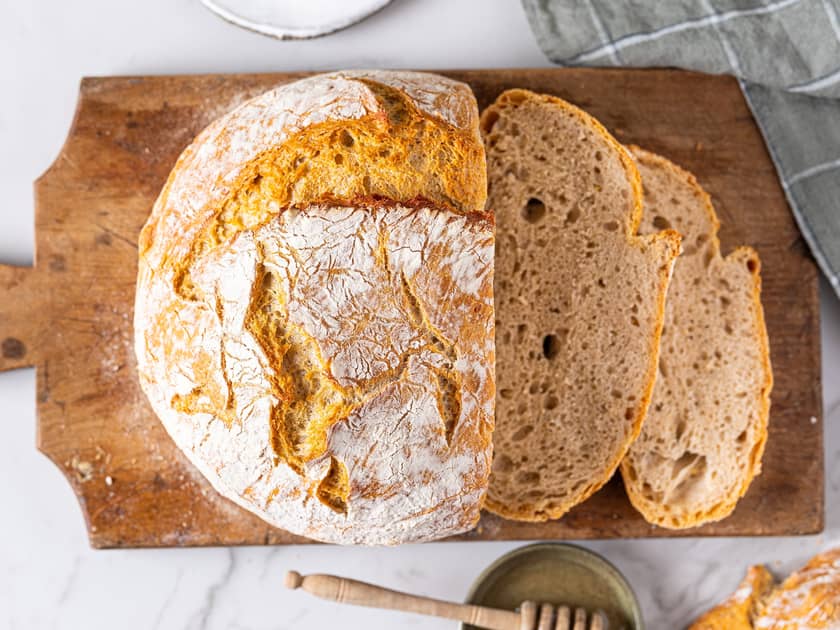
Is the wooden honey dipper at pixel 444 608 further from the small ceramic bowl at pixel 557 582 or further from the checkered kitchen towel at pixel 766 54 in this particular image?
the checkered kitchen towel at pixel 766 54

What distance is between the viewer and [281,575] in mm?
2381

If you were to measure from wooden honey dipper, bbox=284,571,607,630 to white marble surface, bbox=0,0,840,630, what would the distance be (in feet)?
0.56

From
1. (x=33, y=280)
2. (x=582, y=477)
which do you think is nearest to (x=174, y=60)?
(x=33, y=280)

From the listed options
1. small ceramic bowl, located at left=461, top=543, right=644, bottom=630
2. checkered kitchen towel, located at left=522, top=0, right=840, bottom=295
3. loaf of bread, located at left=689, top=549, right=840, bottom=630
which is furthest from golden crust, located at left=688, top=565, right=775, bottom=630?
checkered kitchen towel, located at left=522, top=0, right=840, bottom=295

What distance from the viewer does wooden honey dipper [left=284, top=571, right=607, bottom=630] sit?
2.18 m

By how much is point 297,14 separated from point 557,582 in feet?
5.62

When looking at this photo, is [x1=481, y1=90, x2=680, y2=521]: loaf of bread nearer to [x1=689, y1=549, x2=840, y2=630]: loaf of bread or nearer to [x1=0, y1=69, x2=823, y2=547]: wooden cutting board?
[x1=689, y1=549, x2=840, y2=630]: loaf of bread

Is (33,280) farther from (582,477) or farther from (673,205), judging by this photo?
(673,205)

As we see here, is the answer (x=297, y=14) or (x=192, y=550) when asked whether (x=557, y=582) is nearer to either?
(x=192, y=550)

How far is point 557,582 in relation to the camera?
230 centimetres

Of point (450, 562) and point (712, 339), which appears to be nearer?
point (712, 339)

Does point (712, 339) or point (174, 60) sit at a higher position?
point (174, 60)

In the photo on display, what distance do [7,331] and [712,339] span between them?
1.88m

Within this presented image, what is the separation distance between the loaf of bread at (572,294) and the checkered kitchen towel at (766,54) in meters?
0.27
